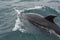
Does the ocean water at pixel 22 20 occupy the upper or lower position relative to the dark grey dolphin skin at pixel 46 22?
lower

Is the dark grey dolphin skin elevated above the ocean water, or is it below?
above

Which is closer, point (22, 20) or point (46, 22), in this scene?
point (46, 22)

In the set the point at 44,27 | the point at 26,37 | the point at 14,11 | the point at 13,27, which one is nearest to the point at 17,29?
the point at 13,27

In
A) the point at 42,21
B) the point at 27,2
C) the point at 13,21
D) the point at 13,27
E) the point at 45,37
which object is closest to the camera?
the point at 45,37

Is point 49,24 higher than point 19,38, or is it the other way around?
point 49,24

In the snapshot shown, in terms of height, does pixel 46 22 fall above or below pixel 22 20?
above

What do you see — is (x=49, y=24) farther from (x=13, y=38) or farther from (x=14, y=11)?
(x=14, y=11)

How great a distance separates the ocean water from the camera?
10586 mm

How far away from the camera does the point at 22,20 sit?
12.5 m

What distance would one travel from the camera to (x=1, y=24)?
1255 centimetres

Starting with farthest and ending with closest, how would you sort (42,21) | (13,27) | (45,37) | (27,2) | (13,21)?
(27,2) → (13,21) → (13,27) → (42,21) → (45,37)

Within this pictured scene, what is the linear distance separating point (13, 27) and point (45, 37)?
9.01ft

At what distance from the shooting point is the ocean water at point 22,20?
1059cm

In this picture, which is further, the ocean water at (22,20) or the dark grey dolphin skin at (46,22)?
the ocean water at (22,20)
